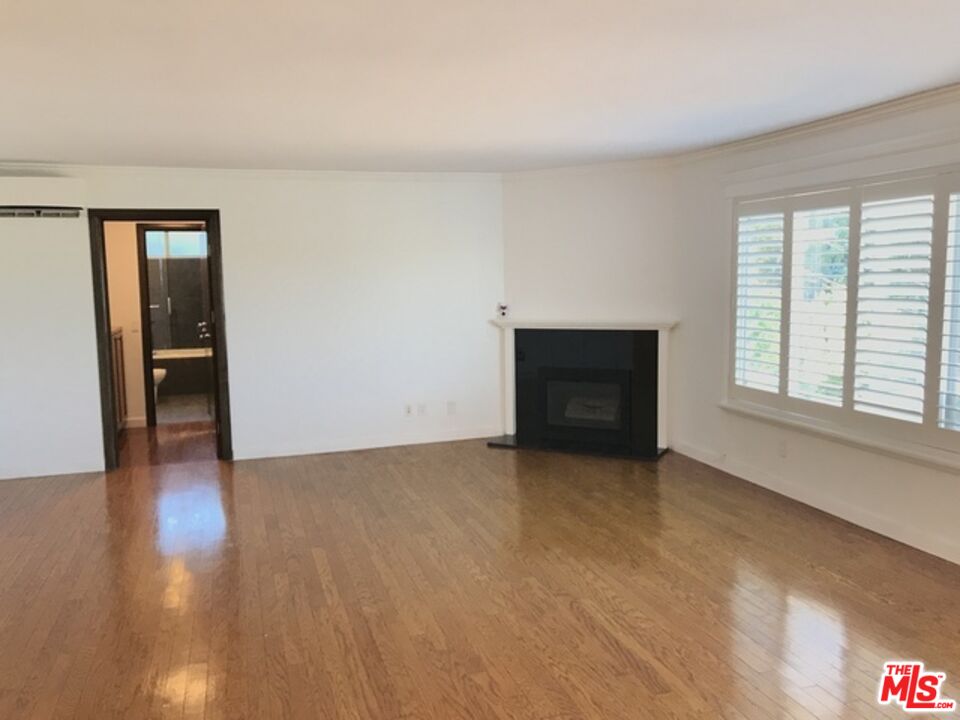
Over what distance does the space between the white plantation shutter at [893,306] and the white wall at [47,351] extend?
5.40 meters

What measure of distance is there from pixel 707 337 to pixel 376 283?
9.09 feet

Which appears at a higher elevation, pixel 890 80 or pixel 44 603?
pixel 890 80

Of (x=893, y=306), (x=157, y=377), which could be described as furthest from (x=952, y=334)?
(x=157, y=377)

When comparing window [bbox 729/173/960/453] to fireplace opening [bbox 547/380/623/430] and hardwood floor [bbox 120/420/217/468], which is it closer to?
fireplace opening [bbox 547/380/623/430]

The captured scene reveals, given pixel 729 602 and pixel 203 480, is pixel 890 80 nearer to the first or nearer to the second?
pixel 729 602

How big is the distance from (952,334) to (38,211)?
A: 6013 mm


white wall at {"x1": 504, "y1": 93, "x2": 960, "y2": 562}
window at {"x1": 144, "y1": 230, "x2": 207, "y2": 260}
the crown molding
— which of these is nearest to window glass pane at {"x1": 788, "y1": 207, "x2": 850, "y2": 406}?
white wall at {"x1": 504, "y1": 93, "x2": 960, "y2": 562}

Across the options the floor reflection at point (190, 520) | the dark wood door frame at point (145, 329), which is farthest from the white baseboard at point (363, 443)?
the dark wood door frame at point (145, 329)

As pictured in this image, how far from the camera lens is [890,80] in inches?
130

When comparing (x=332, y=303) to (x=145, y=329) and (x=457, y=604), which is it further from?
(x=457, y=604)

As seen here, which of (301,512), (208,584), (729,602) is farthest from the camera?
(301,512)

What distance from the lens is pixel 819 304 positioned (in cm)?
438

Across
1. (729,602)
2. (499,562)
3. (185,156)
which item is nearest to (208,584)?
(499,562)

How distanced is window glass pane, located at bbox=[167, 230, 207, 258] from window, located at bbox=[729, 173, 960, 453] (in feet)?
19.9
